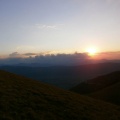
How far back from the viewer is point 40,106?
29938 millimetres

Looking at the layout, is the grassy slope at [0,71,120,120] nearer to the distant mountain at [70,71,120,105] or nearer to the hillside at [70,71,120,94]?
the distant mountain at [70,71,120,105]

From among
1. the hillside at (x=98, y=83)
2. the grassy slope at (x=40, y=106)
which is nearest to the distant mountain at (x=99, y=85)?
the hillside at (x=98, y=83)

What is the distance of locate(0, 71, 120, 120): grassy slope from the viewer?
27308 mm

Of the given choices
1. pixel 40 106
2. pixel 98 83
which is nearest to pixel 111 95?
pixel 98 83

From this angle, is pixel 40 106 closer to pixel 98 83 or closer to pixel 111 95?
pixel 111 95

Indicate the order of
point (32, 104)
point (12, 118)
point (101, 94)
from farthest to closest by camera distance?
point (101, 94)
point (32, 104)
point (12, 118)

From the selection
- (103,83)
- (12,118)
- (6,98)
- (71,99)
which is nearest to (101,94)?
(103,83)

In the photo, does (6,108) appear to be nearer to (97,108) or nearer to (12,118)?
(12,118)

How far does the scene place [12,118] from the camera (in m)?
25.5

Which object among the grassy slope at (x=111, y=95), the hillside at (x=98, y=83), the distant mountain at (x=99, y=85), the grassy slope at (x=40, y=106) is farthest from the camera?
the hillside at (x=98, y=83)

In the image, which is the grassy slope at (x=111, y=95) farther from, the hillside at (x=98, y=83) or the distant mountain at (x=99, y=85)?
the hillside at (x=98, y=83)

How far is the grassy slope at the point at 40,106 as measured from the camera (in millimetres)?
27308

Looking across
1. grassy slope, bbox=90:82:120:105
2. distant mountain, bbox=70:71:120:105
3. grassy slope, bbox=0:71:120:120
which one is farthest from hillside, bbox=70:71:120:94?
grassy slope, bbox=0:71:120:120

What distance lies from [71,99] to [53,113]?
7545mm
